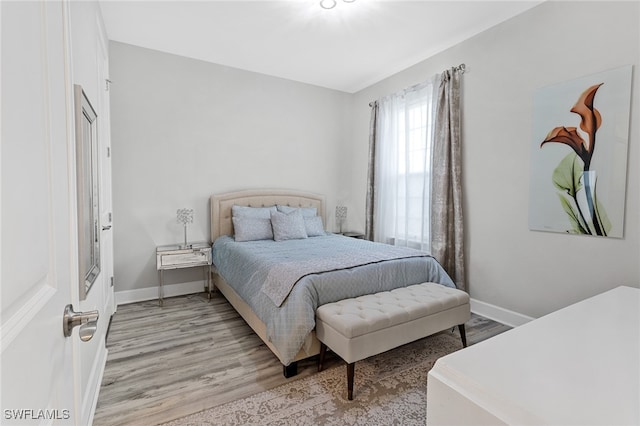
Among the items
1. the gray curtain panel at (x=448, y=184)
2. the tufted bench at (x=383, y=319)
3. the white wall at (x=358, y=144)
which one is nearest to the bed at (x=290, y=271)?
the tufted bench at (x=383, y=319)

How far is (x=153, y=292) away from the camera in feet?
12.1

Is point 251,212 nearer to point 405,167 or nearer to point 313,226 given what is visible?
point 313,226

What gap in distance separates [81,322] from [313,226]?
11.4ft

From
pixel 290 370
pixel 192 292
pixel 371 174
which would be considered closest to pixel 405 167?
pixel 371 174

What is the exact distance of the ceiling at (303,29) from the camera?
2.77 metres

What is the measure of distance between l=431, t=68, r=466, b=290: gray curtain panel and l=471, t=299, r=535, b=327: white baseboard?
0.22 metres

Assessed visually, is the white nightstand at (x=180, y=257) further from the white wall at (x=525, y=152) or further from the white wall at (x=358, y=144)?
the white wall at (x=525, y=152)

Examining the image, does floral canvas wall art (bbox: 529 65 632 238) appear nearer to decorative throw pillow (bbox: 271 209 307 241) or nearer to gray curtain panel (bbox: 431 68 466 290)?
gray curtain panel (bbox: 431 68 466 290)

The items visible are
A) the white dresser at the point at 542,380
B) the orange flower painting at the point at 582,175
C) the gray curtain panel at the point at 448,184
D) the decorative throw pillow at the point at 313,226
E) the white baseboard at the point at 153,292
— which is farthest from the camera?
the decorative throw pillow at the point at 313,226

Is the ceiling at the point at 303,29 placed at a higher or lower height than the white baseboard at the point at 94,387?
higher

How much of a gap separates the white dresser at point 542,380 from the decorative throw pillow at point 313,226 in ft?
10.6

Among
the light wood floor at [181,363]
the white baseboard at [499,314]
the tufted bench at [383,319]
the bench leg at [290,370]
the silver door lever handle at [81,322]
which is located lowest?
the light wood floor at [181,363]

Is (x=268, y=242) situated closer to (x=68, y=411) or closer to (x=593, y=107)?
(x=68, y=411)

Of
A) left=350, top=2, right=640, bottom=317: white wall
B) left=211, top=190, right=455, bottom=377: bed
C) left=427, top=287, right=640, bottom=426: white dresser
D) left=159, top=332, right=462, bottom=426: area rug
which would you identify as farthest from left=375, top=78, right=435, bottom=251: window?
left=427, top=287, right=640, bottom=426: white dresser
